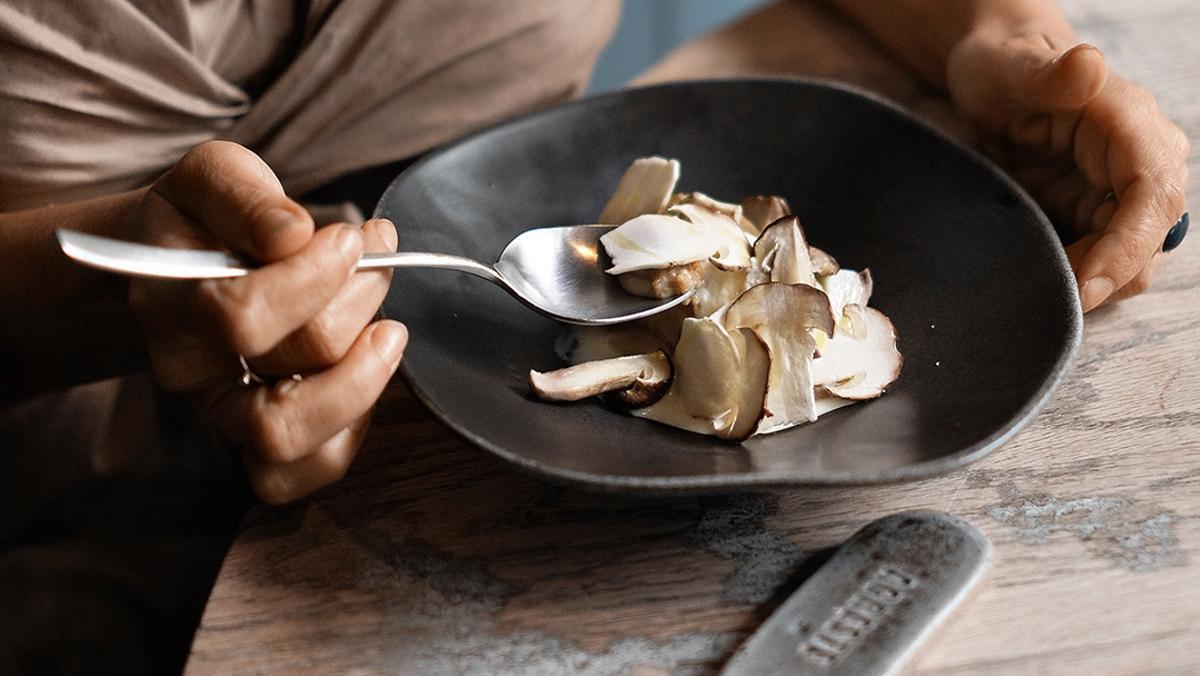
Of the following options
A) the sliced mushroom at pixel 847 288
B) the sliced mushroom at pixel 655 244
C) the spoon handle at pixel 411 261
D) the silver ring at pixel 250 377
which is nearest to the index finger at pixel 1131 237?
the sliced mushroom at pixel 847 288

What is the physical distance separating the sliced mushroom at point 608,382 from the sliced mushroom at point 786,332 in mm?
55

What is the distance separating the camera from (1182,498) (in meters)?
0.58

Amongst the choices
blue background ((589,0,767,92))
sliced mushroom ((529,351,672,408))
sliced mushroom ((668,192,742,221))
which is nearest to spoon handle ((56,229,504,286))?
sliced mushroom ((529,351,672,408))

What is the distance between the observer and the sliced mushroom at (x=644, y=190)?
0.71 meters

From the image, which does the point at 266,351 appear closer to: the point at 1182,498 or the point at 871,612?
the point at 871,612

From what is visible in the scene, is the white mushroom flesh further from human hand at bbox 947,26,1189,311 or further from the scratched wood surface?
human hand at bbox 947,26,1189,311

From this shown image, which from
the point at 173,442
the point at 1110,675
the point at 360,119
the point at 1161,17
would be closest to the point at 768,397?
the point at 1110,675

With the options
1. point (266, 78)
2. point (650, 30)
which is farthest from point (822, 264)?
point (650, 30)

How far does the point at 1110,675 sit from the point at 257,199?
0.47m

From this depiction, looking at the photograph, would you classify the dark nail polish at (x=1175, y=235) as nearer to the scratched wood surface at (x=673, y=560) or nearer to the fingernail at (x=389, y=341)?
the scratched wood surface at (x=673, y=560)

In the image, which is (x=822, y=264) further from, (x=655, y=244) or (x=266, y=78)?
(x=266, y=78)

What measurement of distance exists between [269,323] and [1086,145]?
56 cm

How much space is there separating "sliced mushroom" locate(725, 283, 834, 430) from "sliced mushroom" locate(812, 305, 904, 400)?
2 cm

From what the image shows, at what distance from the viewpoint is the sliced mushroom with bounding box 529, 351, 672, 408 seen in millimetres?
617
